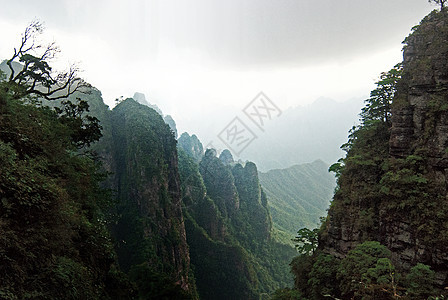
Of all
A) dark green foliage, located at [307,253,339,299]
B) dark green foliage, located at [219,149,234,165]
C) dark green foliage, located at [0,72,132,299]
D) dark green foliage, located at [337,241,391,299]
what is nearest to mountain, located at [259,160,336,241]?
dark green foliage, located at [219,149,234,165]

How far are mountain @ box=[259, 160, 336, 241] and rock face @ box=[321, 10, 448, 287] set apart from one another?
193 feet

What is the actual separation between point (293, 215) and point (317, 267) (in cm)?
8603

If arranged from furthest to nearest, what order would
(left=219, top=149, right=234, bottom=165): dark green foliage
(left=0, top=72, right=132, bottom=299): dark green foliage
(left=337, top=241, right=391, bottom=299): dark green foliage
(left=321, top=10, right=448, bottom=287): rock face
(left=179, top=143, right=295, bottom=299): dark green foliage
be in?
1. (left=219, top=149, right=234, bottom=165): dark green foliage
2. (left=179, top=143, right=295, bottom=299): dark green foliage
3. (left=321, top=10, right=448, bottom=287): rock face
4. (left=337, top=241, right=391, bottom=299): dark green foliage
5. (left=0, top=72, right=132, bottom=299): dark green foliage

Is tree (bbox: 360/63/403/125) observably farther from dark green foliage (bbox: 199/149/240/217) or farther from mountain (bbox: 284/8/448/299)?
dark green foliage (bbox: 199/149/240/217)

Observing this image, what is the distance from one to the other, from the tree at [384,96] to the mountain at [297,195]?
58.8m

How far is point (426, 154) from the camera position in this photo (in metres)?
11.1

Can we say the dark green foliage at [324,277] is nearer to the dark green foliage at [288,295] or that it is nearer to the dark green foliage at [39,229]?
the dark green foliage at [288,295]

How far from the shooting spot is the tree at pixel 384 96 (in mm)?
14273

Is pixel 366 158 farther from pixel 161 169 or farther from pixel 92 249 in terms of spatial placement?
pixel 161 169

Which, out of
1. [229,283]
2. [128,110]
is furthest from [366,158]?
[128,110]

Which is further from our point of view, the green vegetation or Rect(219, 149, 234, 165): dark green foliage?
Rect(219, 149, 234, 165): dark green foliage

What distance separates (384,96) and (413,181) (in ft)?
21.9

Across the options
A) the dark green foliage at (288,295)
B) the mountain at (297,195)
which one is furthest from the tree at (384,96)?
the mountain at (297,195)

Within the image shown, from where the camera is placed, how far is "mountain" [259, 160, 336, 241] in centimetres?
8806
